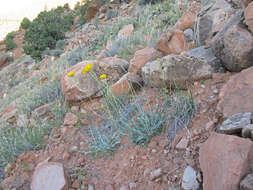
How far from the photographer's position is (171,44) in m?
3.06

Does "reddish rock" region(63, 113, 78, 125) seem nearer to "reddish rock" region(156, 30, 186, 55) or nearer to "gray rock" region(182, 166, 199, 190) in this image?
"reddish rock" region(156, 30, 186, 55)

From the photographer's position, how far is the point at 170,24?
4.74 m

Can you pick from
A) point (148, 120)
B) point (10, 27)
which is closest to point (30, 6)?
point (10, 27)

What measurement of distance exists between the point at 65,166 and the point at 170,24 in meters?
3.77

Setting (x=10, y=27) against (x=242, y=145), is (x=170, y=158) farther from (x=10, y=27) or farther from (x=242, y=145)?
(x=10, y=27)

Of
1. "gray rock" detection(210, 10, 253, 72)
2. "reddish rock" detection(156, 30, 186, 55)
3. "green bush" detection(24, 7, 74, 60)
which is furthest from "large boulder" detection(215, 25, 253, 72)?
"green bush" detection(24, 7, 74, 60)

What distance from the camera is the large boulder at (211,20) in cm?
280

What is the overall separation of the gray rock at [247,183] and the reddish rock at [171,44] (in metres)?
2.16

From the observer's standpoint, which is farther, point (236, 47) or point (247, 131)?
point (236, 47)

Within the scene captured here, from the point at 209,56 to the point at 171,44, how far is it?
853 mm

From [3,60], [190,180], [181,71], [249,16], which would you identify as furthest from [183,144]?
[3,60]

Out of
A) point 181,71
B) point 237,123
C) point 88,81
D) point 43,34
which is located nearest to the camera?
point 237,123

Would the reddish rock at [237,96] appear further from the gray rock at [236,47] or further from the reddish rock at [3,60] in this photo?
the reddish rock at [3,60]

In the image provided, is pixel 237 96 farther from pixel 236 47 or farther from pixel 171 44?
pixel 171 44
